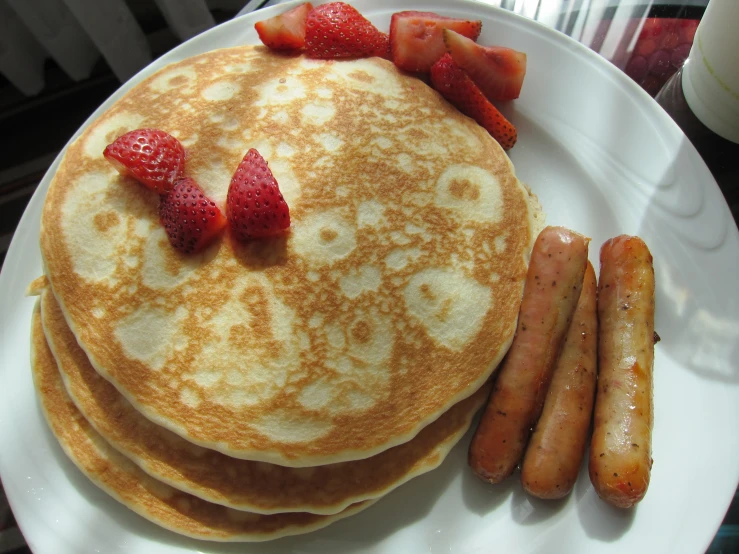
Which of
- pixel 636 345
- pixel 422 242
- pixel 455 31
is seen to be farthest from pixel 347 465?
pixel 455 31

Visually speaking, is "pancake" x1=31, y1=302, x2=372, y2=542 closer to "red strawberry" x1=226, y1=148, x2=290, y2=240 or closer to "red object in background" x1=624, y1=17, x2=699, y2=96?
"red strawberry" x1=226, y1=148, x2=290, y2=240

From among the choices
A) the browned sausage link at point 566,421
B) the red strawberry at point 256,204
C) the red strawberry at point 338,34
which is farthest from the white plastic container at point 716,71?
the red strawberry at point 256,204

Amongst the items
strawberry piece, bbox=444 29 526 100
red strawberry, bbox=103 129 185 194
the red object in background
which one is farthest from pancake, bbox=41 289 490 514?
the red object in background

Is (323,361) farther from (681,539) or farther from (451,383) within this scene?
(681,539)

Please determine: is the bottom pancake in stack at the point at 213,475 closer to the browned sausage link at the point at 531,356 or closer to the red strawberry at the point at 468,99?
the browned sausage link at the point at 531,356

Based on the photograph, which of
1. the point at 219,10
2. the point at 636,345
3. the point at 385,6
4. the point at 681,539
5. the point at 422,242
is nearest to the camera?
the point at 681,539
